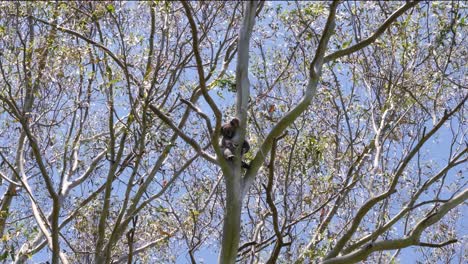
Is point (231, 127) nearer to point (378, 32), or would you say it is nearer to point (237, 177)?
point (237, 177)

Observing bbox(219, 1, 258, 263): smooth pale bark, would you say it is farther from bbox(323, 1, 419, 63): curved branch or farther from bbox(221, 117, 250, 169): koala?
bbox(323, 1, 419, 63): curved branch

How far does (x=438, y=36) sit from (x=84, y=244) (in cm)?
577

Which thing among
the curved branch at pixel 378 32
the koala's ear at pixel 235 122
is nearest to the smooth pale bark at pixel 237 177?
the koala's ear at pixel 235 122

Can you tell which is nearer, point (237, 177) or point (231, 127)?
point (237, 177)

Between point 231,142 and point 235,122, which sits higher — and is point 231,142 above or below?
below

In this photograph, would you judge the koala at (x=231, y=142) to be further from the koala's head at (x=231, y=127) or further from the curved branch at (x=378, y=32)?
the curved branch at (x=378, y=32)

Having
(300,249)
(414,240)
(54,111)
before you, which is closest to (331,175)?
(300,249)

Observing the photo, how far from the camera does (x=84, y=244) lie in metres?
10.3

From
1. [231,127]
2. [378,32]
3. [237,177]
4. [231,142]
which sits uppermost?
[378,32]

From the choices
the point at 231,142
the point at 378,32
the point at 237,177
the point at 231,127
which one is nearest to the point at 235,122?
the point at 231,127

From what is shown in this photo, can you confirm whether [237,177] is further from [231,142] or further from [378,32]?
[378,32]

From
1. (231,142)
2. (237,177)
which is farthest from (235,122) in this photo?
(237,177)

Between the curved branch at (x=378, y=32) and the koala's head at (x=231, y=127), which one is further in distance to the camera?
the koala's head at (x=231, y=127)

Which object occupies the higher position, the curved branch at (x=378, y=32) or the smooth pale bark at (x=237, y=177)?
the curved branch at (x=378, y=32)
